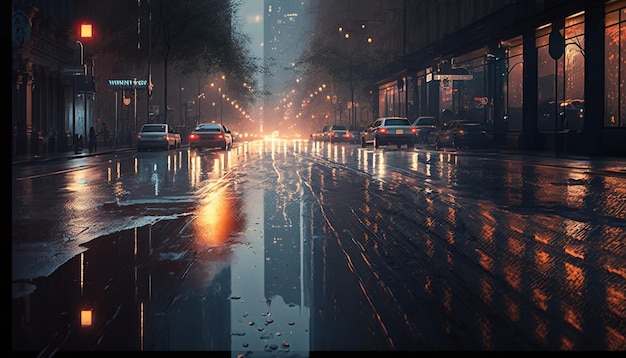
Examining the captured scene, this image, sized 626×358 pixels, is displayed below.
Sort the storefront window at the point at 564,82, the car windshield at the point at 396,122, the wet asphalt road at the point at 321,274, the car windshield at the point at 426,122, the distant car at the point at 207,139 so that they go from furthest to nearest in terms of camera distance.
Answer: the car windshield at the point at 426,122, the distant car at the point at 207,139, the car windshield at the point at 396,122, the storefront window at the point at 564,82, the wet asphalt road at the point at 321,274

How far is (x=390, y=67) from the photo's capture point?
73938 mm

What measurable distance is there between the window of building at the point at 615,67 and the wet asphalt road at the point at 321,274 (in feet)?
55.4

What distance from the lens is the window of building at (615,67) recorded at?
29422 mm

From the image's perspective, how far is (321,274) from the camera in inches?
274

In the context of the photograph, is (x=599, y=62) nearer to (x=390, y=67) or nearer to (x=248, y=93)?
(x=390, y=67)

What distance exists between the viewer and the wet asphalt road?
4.92 m

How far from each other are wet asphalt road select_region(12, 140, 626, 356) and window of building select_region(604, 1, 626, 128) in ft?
55.4

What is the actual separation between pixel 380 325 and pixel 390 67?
70.3m

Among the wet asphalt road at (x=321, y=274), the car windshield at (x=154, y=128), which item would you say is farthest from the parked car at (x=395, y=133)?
the wet asphalt road at (x=321, y=274)

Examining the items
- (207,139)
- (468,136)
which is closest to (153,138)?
(207,139)

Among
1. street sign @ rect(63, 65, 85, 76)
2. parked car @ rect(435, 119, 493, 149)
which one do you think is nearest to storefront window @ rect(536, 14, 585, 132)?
parked car @ rect(435, 119, 493, 149)

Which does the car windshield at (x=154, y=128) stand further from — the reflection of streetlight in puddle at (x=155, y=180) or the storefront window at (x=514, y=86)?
the reflection of streetlight in puddle at (x=155, y=180)

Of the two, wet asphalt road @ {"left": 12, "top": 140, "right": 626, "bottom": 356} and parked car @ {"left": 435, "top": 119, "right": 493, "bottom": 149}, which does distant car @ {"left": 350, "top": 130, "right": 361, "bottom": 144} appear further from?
wet asphalt road @ {"left": 12, "top": 140, "right": 626, "bottom": 356}

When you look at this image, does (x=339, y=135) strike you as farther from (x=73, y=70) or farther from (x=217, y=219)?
(x=217, y=219)
